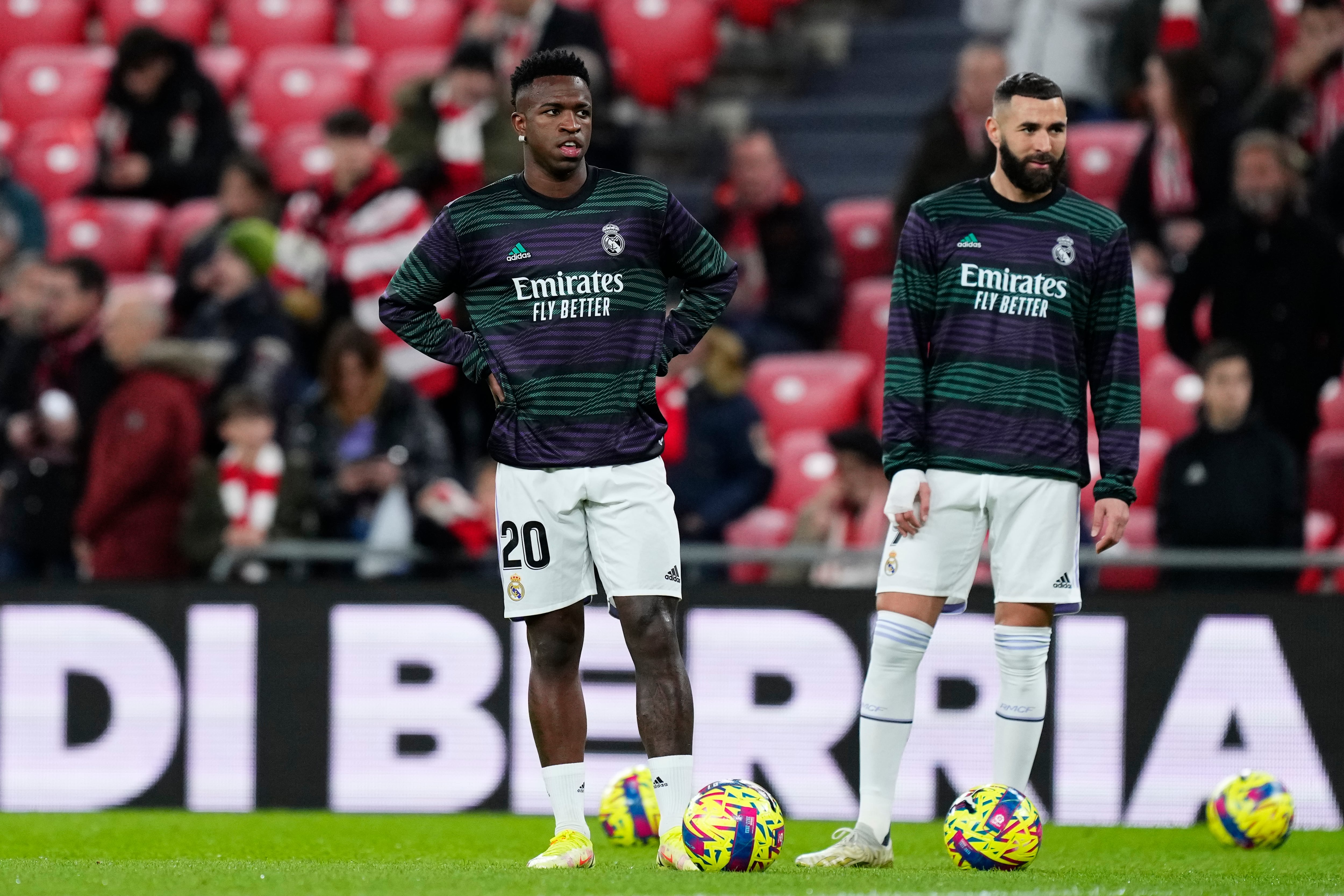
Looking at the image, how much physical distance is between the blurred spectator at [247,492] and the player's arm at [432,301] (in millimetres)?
3463

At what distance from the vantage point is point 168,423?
9383 mm

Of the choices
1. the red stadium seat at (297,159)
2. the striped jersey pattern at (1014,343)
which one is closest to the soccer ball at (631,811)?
the striped jersey pattern at (1014,343)

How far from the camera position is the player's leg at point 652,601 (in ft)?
18.5

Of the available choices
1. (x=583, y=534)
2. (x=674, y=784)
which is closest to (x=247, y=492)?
(x=583, y=534)

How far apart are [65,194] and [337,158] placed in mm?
4028

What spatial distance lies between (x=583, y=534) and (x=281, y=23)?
981 cm

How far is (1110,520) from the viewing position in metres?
6.00

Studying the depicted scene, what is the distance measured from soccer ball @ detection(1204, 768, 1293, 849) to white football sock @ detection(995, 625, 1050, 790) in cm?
135

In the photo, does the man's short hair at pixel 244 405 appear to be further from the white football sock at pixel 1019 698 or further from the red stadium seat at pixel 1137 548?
the white football sock at pixel 1019 698

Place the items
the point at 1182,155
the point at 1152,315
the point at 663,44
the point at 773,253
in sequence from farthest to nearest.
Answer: the point at 663,44
the point at 773,253
the point at 1152,315
the point at 1182,155

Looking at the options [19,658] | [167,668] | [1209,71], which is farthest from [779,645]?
[1209,71]

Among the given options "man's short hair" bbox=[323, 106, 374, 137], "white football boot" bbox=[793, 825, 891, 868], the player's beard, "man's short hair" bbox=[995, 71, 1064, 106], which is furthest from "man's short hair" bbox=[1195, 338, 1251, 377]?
"man's short hair" bbox=[323, 106, 374, 137]

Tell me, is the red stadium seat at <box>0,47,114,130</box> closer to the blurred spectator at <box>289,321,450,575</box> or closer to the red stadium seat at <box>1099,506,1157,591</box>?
the blurred spectator at <box>289,321,450,575</box>

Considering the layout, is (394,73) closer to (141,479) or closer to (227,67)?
(227,67)
